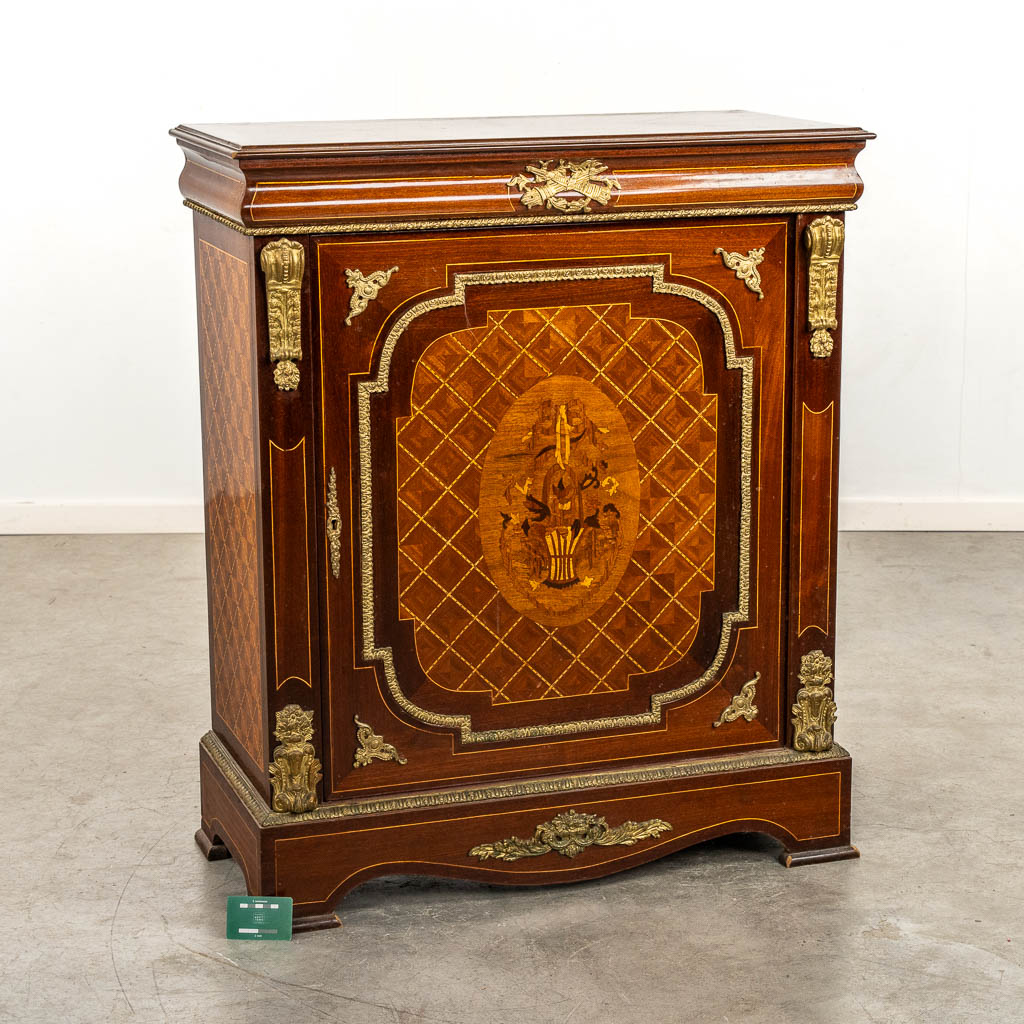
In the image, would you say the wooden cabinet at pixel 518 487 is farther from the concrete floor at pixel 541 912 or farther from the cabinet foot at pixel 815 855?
the concrete floor at pixel 541 912

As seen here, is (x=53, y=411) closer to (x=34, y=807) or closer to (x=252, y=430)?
(x=34, y=807)

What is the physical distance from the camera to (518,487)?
3084 mm

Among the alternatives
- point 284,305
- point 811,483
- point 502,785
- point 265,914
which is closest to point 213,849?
point 265,914

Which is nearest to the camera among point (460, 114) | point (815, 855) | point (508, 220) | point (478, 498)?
point (508, 220)

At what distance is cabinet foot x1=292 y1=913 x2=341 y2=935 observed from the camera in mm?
3080

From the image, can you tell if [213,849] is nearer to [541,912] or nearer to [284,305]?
[541,912]

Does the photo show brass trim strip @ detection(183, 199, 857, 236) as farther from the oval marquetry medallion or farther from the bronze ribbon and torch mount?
the bronze ribbon and torch mount

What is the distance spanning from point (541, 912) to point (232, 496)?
962mm

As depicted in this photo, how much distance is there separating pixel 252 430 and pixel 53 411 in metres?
3.17

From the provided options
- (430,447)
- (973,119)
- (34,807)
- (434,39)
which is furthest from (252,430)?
(973,119)

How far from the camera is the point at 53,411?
5.90 meters

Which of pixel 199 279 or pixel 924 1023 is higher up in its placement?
pixel 199 279

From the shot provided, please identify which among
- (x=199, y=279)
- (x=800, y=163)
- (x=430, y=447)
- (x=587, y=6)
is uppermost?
(x=587, y=6)

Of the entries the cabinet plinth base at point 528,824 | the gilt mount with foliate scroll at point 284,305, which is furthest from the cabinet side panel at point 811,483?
the gilt mount with foliate scroll at point 284,305
